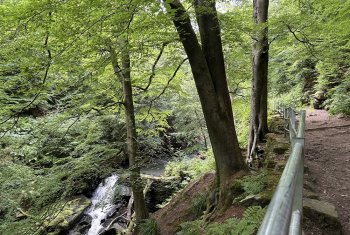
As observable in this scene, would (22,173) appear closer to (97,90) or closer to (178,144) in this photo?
(97,90)

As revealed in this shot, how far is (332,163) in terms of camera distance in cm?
681

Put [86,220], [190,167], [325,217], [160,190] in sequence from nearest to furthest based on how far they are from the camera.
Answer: [325,217], [86,220], [160,190], [190,167]

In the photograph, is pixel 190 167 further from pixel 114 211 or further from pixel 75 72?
pixel 75 72

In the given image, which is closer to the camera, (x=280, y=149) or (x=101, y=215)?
(x=280, y=149)

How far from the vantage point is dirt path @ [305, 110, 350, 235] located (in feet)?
15.6

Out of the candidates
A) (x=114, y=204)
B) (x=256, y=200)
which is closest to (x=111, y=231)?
(x=114, y=204)

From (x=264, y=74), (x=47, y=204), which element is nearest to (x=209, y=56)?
(x=264, y=74)

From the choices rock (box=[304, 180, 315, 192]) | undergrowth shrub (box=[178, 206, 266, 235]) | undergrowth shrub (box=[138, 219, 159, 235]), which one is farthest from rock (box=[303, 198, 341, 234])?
undergrowth shrub (box=[138, 219, 159, 235])

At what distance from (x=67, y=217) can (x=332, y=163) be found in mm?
9616

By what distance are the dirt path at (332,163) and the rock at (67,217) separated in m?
7.64

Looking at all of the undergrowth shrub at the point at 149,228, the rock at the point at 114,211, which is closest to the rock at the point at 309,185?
the undergrowth shrub at the point at 149,228

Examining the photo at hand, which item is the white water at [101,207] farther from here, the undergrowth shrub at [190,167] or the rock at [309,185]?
the rock at [309,185]

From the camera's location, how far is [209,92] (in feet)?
19.4

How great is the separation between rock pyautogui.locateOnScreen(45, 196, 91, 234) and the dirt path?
25.1ft
